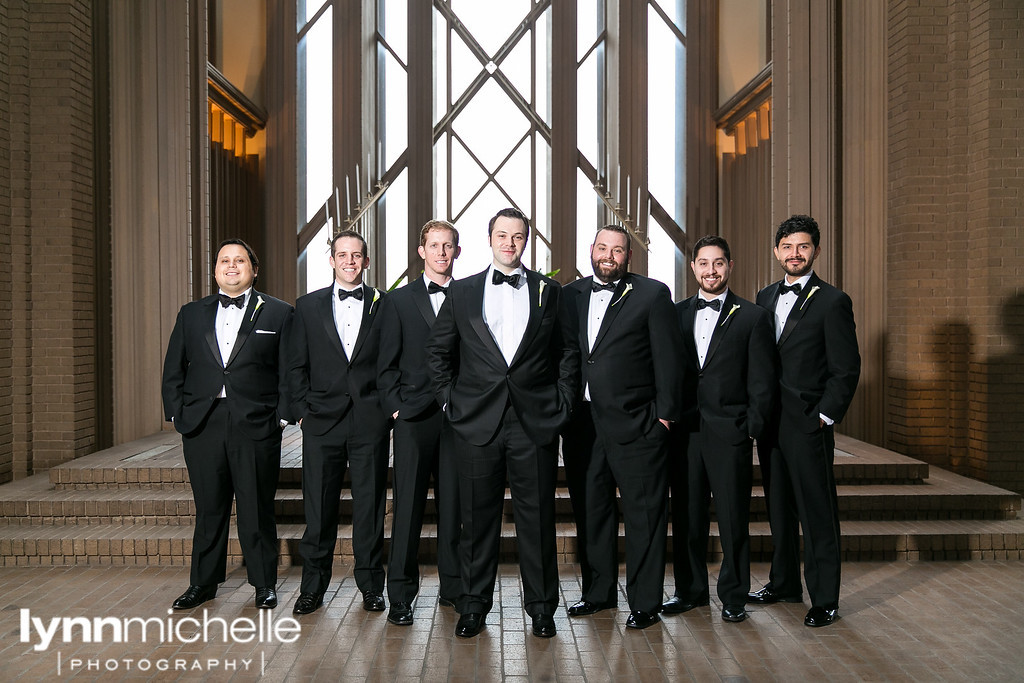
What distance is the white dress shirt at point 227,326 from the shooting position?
4.01m

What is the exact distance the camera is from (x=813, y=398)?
3.79 meters

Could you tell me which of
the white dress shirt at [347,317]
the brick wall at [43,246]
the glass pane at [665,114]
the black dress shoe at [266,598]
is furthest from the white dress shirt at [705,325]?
the glass pane at [665,114]

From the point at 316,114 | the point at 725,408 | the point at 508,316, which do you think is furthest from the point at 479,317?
the point at 316,114

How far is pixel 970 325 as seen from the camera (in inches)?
250

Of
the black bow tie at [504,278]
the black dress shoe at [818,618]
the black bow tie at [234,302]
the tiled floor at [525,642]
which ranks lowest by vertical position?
the tiled floor at [525,642]

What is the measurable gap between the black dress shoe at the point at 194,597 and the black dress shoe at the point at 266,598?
26 cm

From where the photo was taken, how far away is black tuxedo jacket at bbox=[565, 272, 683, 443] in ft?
12.1

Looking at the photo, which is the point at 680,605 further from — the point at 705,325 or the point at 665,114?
the point at 665,114

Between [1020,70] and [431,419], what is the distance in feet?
16.9

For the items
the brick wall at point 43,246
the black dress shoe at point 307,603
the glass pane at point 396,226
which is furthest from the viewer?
the glass pane at point 396,226

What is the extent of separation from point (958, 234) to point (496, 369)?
15.1ft

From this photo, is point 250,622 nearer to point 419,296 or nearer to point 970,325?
point 419,296

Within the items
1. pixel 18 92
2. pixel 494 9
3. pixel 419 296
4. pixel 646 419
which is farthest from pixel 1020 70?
pixel 18 92

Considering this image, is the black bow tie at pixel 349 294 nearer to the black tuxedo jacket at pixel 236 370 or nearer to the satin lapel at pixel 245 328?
the black tuxedo jacket at pixel 236 370
